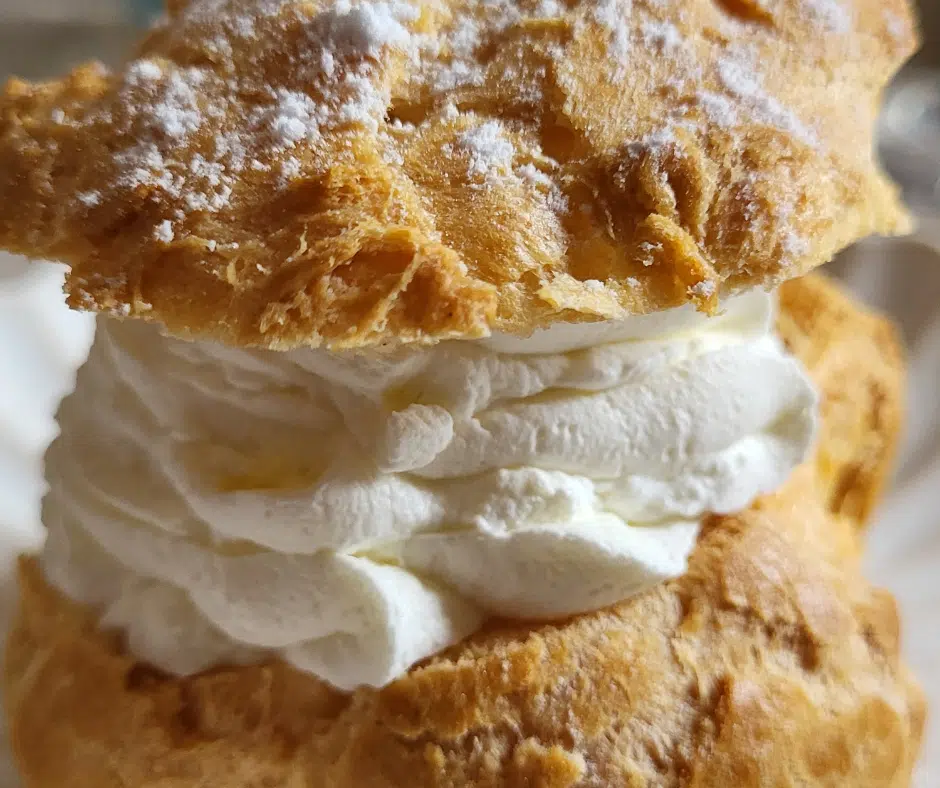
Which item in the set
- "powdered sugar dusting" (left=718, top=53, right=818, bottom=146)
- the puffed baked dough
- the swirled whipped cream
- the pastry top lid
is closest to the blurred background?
the puffed baked dough

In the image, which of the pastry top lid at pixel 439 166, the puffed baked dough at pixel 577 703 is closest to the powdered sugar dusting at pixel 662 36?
the pastry top lid at pixel 439 166

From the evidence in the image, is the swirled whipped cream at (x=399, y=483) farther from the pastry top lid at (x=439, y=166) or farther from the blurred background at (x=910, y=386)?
the blurred background at (x=910, y=386)

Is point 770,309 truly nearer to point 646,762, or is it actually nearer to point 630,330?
point 630,330

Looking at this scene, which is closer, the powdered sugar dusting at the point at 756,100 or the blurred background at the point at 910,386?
the powdered sugar dusting at the point at 756,100

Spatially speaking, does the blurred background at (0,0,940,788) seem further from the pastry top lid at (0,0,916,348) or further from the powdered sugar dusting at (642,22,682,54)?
the powdered sugar dusting at (642,22,682,54)

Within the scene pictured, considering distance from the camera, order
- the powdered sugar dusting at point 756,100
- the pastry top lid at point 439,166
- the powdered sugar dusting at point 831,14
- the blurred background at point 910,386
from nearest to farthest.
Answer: the pastry top lid at point 439,166, the powdered sugar dusting at point 756,100, the powdered sugar dusting at point 831,14, the blurred background at point 910,386
